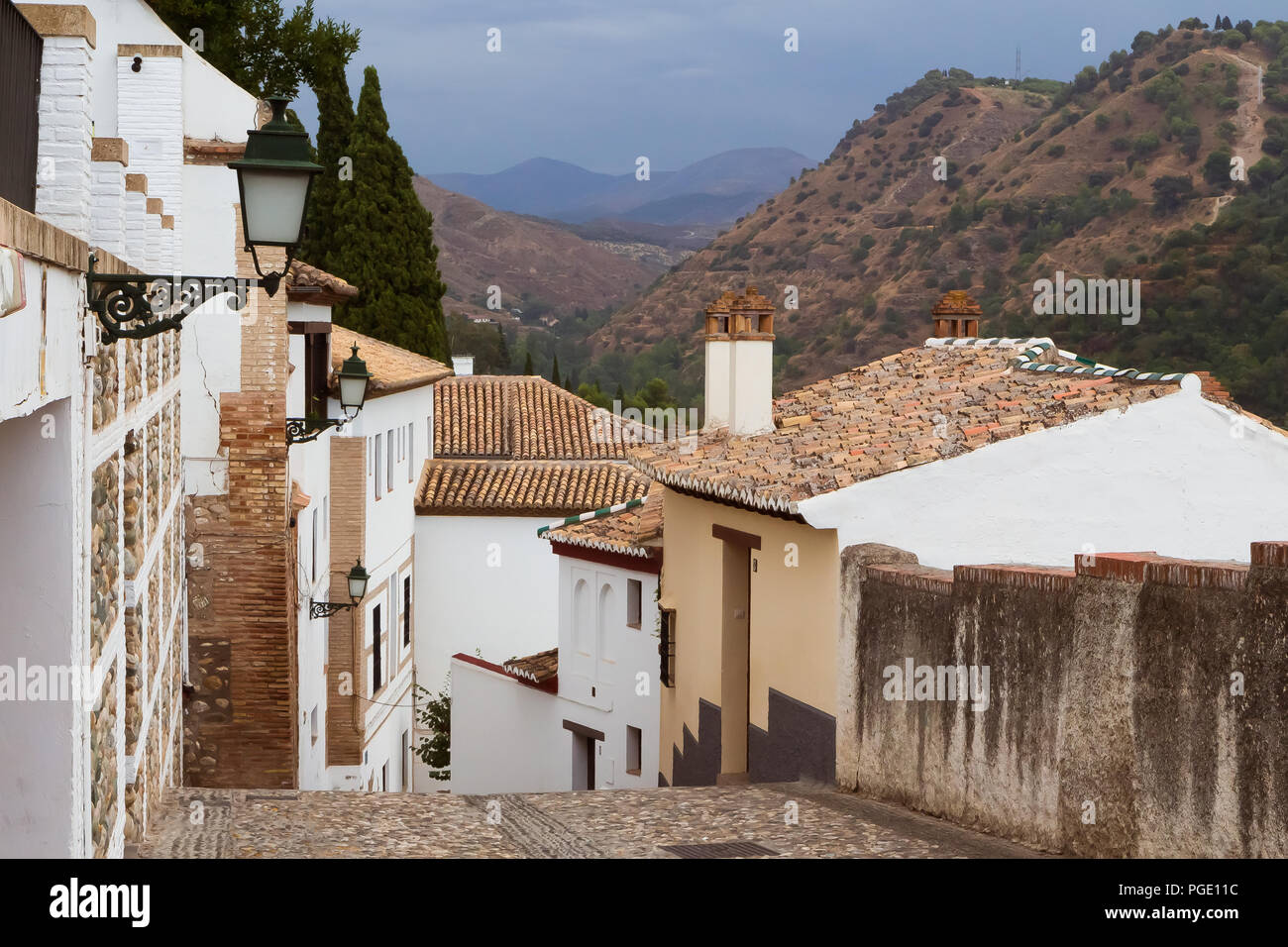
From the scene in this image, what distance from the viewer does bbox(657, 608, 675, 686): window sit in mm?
14594

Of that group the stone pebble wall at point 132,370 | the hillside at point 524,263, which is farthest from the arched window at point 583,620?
the hillside at point 524,263

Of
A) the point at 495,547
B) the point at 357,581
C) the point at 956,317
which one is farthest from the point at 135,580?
the point at 495,547

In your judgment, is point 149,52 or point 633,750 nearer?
point 149,52

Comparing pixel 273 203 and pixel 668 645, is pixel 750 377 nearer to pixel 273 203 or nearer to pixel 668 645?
pixel 668 645

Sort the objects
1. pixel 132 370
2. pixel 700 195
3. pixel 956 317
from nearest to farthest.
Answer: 1. pixel 132 370
2. pixel 956 317
3. pixel 700 195

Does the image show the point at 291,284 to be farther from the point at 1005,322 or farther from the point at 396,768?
the point at 1005,322

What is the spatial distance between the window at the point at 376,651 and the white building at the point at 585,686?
100 inches

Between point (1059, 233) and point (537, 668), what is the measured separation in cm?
3912

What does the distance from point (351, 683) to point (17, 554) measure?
16.9 m

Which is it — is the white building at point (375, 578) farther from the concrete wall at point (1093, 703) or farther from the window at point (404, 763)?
the concrete wall at point (1093, 703)

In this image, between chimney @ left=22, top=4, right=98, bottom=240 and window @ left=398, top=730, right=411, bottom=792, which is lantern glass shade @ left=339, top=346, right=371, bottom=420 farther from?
window @ left=398, top=730, right=411, bottom=792

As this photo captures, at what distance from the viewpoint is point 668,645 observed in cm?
1462
